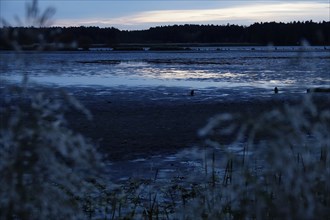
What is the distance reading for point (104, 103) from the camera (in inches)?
810

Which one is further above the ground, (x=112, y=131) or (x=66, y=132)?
(x=66, y=132)

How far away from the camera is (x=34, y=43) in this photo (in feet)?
8.86

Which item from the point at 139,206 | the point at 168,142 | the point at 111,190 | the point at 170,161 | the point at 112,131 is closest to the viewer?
the point at 139,206

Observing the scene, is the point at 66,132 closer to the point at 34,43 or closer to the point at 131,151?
the point at 34,43

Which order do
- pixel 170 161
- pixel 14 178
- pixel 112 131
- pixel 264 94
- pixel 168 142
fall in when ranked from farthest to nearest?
pixel 264 94, pixel 112 131, pixel 168 142, pixel 170 161, pixel 14 178

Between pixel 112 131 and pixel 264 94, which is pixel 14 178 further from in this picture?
pixel 264 94

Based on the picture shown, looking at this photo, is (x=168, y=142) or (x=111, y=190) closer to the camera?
(x=111, y=190)

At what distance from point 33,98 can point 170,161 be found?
8039 mm

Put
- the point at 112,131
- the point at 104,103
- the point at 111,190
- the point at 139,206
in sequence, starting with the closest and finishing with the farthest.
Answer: the point at 139,206 → the point at 111,190 → the point at 112,131 → the point at 104,103

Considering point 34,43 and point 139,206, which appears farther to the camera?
point 139,206

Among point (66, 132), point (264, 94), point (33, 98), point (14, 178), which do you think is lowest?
point (264, 94)

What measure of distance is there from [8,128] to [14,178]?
245 mm

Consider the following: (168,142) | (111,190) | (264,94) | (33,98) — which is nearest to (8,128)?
(33,98)

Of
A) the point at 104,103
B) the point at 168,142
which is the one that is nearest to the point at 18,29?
the point at 168,142
